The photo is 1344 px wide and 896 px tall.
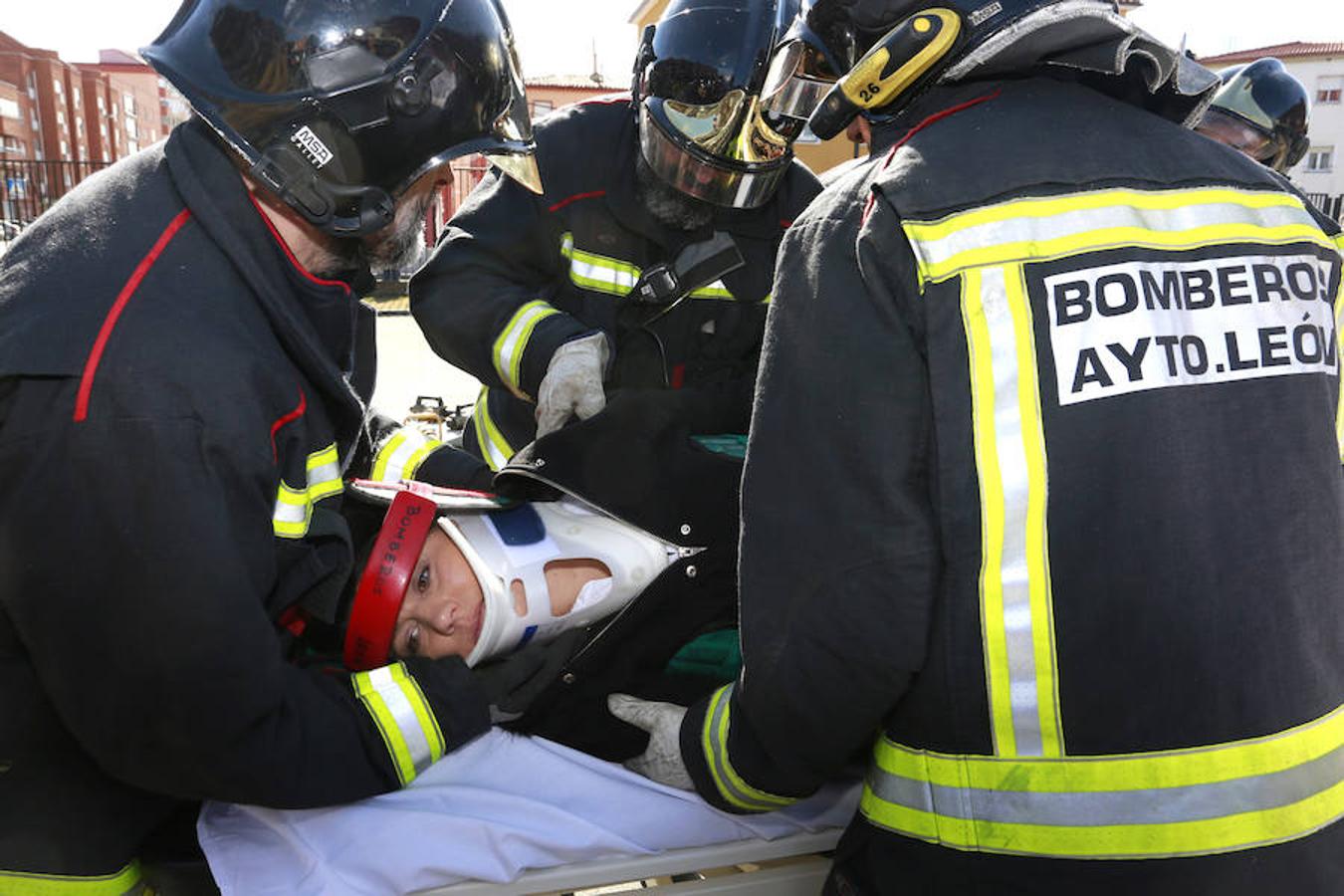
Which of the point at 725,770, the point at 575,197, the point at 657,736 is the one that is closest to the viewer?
the point at 725,770

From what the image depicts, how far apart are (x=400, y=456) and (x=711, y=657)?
3.05ft

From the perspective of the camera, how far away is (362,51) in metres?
1.59

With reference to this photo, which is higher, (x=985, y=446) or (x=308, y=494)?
(x=985, y=446)

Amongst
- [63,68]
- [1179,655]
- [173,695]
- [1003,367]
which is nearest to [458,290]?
[173,695]

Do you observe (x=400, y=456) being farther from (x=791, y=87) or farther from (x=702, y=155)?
(x=791, y=87)

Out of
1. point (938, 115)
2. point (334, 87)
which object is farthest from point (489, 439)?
point (938, 115)

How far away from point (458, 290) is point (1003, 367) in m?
1.80

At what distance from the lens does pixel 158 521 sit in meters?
1.25

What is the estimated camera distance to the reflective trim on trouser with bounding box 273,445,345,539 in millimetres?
1517

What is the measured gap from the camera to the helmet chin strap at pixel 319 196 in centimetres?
157

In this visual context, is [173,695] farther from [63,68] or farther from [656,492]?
[63,68]

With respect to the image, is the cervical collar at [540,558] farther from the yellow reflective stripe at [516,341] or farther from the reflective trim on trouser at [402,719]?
the yellow reflective stripe at [516,341]

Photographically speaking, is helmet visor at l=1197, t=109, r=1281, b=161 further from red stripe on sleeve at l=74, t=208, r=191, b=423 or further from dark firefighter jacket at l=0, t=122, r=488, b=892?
red stripe on sleeve at l=74, t=208, r=191, b=423

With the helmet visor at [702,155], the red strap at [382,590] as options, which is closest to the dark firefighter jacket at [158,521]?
the red strap at [382,590]
